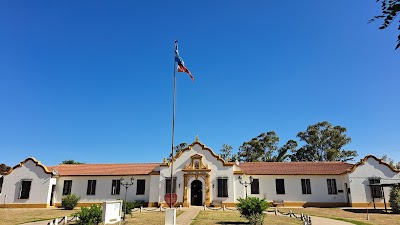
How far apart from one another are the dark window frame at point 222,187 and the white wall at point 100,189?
7904 millimetres

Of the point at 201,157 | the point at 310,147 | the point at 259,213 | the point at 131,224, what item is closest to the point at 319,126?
the point at 310,147

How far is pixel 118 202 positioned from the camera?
14.2m

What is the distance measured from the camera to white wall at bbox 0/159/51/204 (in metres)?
30.6

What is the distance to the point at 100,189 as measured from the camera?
3195 centimetres

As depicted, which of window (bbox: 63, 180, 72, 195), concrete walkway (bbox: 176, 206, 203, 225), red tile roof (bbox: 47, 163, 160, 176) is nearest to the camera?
concrete walkway (bbox: 176, 206, 203, 225)

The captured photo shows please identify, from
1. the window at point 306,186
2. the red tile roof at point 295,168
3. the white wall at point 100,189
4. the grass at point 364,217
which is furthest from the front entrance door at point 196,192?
the grass at point 364,217

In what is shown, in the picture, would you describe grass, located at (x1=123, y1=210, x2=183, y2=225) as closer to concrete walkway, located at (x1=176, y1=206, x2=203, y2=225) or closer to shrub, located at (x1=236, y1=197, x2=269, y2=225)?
concrete walkway, located at (x1=176, y1=206, x2=203, y2=225)

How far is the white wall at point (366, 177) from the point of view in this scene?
93.2ft

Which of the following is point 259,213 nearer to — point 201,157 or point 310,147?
point 201,157

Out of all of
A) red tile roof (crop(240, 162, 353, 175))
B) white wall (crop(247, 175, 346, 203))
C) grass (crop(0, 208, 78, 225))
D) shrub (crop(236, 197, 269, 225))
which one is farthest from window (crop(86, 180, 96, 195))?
shrub (crop(236, 197, 269, 225))

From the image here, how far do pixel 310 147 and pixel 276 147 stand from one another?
6175 millimetres

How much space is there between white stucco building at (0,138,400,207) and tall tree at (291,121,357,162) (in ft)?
65.1

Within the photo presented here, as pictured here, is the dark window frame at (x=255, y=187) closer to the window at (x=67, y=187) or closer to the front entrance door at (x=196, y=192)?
the front entrance door at (x=196, y=192)

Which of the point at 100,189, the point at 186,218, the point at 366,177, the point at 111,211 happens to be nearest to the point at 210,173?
the point at 186,218
